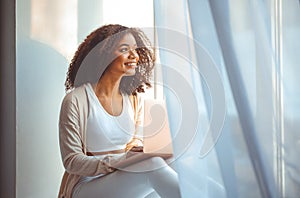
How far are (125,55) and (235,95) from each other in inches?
23.8

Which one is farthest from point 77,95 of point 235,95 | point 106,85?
point 235,95

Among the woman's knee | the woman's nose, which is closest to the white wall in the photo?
the woman's nose

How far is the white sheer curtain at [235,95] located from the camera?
0.87 metres

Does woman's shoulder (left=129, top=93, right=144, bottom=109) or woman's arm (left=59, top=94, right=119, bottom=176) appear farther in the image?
woman's shoulder (left=129, top=93, right=144, bottom=109)

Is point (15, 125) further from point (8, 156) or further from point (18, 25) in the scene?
point (18, 25)

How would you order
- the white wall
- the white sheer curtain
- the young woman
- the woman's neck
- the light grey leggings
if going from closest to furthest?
the white sheer curtain
the light grey leggings
the young woman
the woman's neck
the white wall

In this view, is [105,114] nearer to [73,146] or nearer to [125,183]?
[73,146]

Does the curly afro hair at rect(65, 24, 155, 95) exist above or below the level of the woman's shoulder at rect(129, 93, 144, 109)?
above

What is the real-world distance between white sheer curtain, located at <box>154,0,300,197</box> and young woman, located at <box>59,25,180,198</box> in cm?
34

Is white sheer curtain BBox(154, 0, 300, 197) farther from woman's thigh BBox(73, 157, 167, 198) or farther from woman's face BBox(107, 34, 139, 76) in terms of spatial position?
woman's face BBox(107, 34, 139, 76)

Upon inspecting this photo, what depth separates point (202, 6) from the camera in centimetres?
96

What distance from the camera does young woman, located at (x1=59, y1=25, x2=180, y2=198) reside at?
51.6 inches

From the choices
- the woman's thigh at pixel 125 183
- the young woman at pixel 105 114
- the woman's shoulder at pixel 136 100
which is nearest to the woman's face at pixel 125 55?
the young woman at pixel 105 114

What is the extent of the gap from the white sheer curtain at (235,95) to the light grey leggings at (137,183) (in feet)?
0.64
